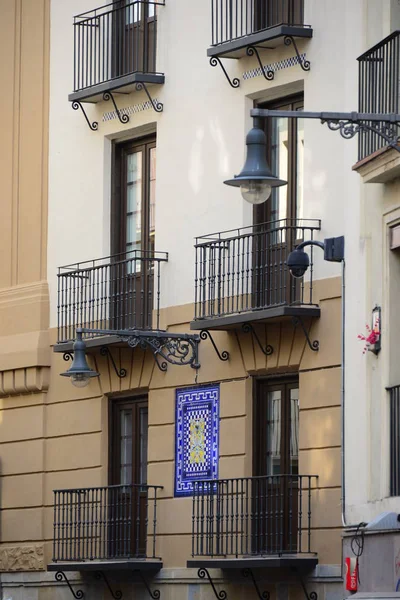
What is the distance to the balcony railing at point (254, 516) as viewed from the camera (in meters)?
24.8

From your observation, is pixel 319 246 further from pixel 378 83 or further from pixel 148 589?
pixel 148 589

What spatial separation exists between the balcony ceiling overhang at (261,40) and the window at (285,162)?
2.75 ft

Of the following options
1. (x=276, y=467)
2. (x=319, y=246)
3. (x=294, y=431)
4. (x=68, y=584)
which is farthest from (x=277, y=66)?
(x=68, y=584)

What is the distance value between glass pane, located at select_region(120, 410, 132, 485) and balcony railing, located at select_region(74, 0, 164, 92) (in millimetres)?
5116

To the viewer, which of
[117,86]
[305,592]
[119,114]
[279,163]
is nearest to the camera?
[305,592]

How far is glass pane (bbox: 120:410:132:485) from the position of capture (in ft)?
93.6

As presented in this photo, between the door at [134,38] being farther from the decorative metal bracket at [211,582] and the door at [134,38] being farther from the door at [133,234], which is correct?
the decorative metal bracket at [211,582]

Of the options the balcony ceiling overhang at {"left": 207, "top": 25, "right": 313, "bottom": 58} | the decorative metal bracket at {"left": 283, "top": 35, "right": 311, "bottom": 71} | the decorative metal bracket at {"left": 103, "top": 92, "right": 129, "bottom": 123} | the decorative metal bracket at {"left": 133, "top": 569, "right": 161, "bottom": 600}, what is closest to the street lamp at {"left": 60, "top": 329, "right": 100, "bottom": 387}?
the decorative metal bracket at {"left": 133, "top": 569, "right": 161, "bottom": 600}

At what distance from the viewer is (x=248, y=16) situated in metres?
26.5

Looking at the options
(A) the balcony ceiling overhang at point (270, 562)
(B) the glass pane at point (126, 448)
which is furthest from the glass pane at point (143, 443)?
(A) the balcony ceiling overhang at point (270, 562)

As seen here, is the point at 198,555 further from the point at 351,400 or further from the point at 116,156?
the point at 116,156

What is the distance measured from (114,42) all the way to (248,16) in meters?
3.09

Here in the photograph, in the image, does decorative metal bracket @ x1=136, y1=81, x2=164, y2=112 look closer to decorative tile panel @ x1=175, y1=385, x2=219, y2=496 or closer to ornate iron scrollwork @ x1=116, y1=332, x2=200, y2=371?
ornate iron scrollwork @ x1=116, y1=332, x2=200, y2=371

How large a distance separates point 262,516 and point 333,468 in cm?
162
